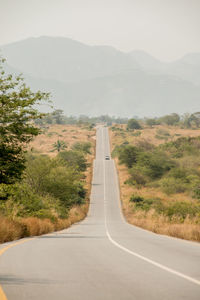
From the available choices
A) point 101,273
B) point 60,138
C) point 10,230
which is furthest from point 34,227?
point 60,138

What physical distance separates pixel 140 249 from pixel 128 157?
97523 mm

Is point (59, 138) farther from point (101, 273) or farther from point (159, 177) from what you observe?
point (101, 273)

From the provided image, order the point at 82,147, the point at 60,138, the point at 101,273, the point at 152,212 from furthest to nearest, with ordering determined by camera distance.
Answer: the point at 60,138 → the point at 82,147 → the point at 152,212 → the point at 101,273

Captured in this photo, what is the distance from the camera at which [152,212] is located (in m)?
40.2

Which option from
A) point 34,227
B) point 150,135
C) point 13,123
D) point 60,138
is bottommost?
point 34,227

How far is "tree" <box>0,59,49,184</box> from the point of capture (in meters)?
20.0

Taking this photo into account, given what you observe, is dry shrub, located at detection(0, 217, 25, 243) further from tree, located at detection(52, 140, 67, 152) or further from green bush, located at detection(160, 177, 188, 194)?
tree, located at detection(52, 140, 67, 152)

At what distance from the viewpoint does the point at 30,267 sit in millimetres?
9102

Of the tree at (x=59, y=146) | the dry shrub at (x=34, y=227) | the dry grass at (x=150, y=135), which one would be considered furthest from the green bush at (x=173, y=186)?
the dry grass at (x=150, y=135)

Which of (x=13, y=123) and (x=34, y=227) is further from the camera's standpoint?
(x=34, y=227)

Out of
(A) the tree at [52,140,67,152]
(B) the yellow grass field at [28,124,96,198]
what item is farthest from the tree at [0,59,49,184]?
(A) the tree at [52,140,67,152]

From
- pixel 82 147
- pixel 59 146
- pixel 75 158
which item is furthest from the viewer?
pixel 82 147

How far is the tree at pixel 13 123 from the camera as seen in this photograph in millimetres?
20000

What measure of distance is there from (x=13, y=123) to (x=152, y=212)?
2292cm
